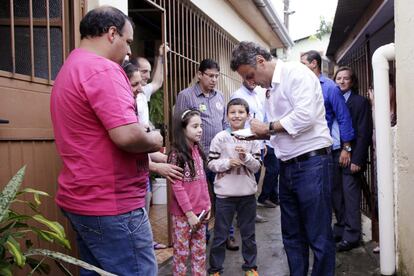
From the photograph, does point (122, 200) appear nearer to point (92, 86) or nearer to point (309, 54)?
point (92, 86)

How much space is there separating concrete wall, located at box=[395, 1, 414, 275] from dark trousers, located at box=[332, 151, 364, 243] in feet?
3.86

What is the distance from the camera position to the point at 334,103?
4539mm

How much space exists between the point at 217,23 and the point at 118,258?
5.50 metres

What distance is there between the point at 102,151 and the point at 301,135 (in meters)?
1.56

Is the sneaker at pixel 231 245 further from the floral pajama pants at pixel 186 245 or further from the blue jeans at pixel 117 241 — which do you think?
the blue jeans at pixel 117 241

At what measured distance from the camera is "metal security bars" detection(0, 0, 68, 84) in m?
2.67

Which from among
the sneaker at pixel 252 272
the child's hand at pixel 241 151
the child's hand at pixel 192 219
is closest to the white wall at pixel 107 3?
the child's hand at pixel 241 151

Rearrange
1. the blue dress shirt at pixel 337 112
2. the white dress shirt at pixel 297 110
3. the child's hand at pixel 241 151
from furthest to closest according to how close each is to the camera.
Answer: the blue dress shirt at pixel 337 112 → the child's hand at pixel 241 151 → the white dress shirt at pixel 297 110

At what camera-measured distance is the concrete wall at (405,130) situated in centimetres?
328

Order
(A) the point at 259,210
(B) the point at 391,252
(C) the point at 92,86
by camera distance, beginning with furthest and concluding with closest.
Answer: (A) the point at 259,210 → (B) the point at 391,252 → (C) the point at 92,86

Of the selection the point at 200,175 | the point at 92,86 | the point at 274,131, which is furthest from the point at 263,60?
the point at 92,86

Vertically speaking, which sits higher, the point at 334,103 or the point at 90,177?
the point at 334,103

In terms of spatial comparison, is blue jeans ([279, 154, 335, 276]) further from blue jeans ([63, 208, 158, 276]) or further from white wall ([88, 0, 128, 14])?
white wall ([88, 0, 128, 14])

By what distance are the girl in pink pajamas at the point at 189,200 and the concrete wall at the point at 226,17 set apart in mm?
2766
